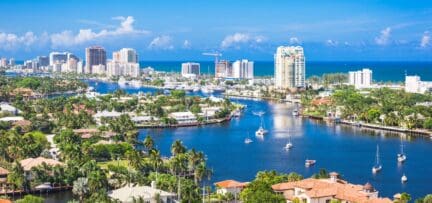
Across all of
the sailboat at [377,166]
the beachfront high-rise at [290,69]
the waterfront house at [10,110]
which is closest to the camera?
the sailboat at [377,166]

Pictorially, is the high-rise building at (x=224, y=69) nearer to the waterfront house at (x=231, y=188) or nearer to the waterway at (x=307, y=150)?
the waterway at (x=307, y=150)

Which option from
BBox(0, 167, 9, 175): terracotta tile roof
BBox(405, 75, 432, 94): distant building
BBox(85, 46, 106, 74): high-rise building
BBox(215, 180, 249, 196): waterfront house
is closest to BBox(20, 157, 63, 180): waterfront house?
BBox(0, 167, 9, 175): terracotta tile roof

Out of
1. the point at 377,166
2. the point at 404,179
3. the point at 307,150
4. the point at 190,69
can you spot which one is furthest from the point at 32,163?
the point at 190,69

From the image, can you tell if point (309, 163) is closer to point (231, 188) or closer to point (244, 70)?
point (231, 188)

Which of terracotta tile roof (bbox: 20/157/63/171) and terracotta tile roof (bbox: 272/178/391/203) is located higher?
terracotta tile roof (bbox: 20/157/63/171)

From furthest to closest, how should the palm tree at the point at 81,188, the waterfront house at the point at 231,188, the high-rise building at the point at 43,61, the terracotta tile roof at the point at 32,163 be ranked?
the high-rise building at the point at 43,61 < the terracotta tile roof at the point at 32,163 < the waterfront house at the point at 231,188 < the palm tree at the point at 81,188

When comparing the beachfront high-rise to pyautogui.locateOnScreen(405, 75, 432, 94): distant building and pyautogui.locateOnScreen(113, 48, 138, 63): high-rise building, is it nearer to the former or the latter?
pyautogui.locateOnScreen(405, 75, 432, 94): distant building

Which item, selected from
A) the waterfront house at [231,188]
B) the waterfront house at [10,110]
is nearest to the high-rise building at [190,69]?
the waterfront house at [10,110]
